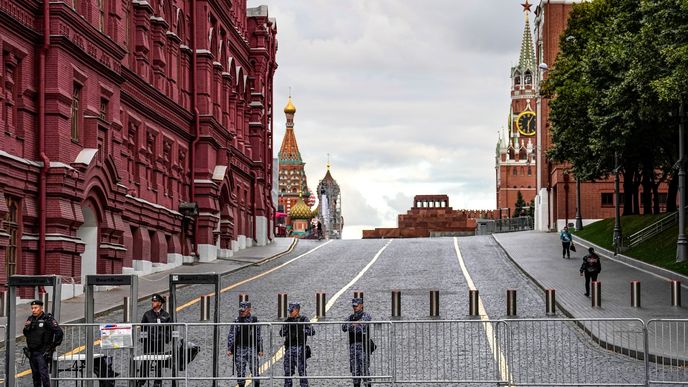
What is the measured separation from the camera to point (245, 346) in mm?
18156

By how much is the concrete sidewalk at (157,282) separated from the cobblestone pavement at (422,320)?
3.02ft

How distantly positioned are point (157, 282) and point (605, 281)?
53.5 ft

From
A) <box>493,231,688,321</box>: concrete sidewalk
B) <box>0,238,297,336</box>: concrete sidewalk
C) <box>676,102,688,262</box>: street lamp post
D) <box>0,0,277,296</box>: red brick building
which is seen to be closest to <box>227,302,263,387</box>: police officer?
<box>0,238,297,336</box>: concrete sidewalk

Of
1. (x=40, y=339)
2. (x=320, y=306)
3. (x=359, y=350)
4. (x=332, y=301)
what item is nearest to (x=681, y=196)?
(x=332, y=301)

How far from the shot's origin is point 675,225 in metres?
52.2

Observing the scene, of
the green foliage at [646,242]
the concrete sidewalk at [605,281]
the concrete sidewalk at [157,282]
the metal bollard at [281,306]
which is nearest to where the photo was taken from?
the metal bollard at [281,306]

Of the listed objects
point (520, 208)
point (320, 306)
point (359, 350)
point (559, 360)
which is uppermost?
point (520, 208)

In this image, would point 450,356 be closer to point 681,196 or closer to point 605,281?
point 605,281

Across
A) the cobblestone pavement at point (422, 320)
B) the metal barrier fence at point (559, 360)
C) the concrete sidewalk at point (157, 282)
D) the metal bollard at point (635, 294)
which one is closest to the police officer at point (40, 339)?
the cobblestone pavement at point (422, 320)

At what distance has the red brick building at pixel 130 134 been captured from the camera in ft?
112

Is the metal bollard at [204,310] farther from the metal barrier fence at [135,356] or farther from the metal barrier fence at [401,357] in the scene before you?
the metal barrier fence at [135,356]

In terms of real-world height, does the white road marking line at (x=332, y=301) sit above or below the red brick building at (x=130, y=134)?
below

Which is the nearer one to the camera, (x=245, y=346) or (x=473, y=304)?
(x=245, y=346)

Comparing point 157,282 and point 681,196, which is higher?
point 681,196
